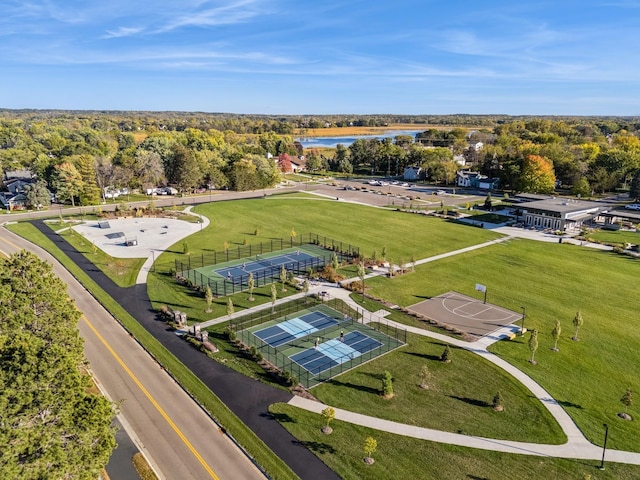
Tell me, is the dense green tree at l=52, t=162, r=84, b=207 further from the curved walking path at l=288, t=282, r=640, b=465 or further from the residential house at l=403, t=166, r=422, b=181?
the residential house at l=403, t=166, r=422, b=181

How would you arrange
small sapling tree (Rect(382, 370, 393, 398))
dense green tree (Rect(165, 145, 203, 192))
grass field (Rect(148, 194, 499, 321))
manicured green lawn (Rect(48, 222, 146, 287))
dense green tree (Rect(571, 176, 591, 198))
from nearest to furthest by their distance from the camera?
small sapling tree (Rect(382, 370, 393, 398)) < grass field (Rect(148, 194, 499, 321)) < manicured green lawn (Rect(48, 222, 146, 287)) < dense green tree (Rect(571, 176, 591, 198)) < dense green tree (Rect(165, 145, 203, 192))

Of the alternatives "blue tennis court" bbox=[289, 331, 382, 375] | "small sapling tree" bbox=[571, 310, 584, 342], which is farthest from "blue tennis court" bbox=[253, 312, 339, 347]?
"small sapling tree" bbox=[571, 310, 584, 342]

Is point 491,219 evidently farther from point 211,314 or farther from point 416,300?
point 211,314

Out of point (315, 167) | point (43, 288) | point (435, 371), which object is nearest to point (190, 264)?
point (43, 288)

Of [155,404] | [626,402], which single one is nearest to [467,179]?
[626,402]

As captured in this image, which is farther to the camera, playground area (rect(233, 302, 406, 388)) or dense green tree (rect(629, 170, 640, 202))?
dense green tree (rect(629, 170, 640, 202))

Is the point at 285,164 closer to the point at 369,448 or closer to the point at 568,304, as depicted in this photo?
the point at 568,304

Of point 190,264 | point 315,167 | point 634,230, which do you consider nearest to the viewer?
point 190,264
